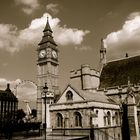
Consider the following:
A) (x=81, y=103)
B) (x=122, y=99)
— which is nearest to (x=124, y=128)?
(x=81, y=103)

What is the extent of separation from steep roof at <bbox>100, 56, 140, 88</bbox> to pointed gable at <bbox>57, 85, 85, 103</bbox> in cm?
1271

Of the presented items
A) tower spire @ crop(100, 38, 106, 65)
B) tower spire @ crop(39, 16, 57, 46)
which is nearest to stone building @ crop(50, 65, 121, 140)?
tower spire @ crop(100, 38, 106, 65)

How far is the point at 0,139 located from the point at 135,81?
27.6 metres

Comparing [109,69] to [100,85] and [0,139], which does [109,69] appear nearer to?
[100,85]

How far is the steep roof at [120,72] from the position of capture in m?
46.0

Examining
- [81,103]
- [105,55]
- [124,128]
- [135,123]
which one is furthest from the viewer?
[105,55]

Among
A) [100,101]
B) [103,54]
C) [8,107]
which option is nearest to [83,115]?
[100,101]

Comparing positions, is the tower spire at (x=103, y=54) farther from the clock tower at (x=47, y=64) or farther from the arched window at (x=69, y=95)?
the clock tower at (x=47, y=64)

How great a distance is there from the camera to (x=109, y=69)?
172 ft

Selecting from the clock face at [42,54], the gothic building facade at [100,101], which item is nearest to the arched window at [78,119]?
the gothic building facade at [100,101]

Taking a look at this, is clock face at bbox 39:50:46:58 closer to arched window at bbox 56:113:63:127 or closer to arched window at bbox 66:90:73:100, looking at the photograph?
arched window at bbox 66:90:73:100

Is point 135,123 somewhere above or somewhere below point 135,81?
below

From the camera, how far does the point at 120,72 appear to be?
49.1 meters

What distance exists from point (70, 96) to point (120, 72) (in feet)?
52.4
